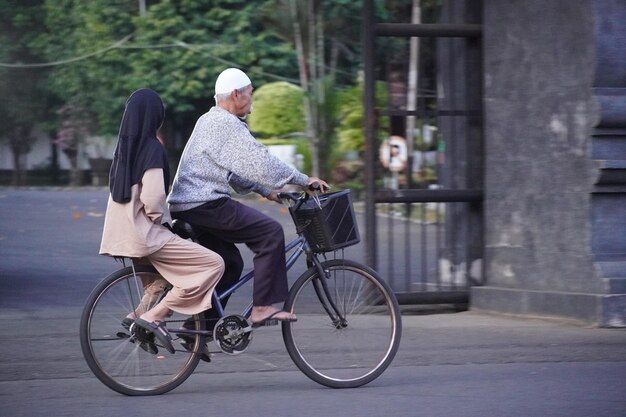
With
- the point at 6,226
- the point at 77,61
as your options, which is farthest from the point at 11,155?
the point at 6,226

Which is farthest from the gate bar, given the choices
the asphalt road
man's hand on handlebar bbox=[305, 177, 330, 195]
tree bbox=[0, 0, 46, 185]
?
tree bbox=[0, 0, 46, 185]

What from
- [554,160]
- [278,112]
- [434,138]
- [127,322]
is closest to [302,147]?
[278,112]

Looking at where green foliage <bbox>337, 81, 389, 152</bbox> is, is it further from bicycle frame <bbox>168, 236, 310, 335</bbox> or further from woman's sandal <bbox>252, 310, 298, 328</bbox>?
woman's sandal <bbox>252, 310, 298, 328</bbox>

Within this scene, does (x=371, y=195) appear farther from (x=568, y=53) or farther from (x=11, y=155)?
(x=11, y=155)

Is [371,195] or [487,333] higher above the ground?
[371,195]

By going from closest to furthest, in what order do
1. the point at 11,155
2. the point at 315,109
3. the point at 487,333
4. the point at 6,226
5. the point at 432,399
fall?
the point at 432,399
the point at 487,333
the point at 6,226
the point at 315,109
the point at 11,155

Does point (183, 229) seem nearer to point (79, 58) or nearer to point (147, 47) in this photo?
point (147, 47)

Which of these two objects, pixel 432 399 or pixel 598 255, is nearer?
pixel 432 399

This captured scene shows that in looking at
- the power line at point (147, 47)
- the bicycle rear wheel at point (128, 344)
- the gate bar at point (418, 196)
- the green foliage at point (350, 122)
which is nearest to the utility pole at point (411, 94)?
the gate bar at point (418, 196)

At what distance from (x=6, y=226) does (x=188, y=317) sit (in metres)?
13.7

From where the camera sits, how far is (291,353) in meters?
6.71

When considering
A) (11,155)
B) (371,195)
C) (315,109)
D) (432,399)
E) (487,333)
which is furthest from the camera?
(11,155)

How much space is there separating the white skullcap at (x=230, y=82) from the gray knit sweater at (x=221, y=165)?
0.12 meters

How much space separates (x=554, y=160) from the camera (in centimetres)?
916
